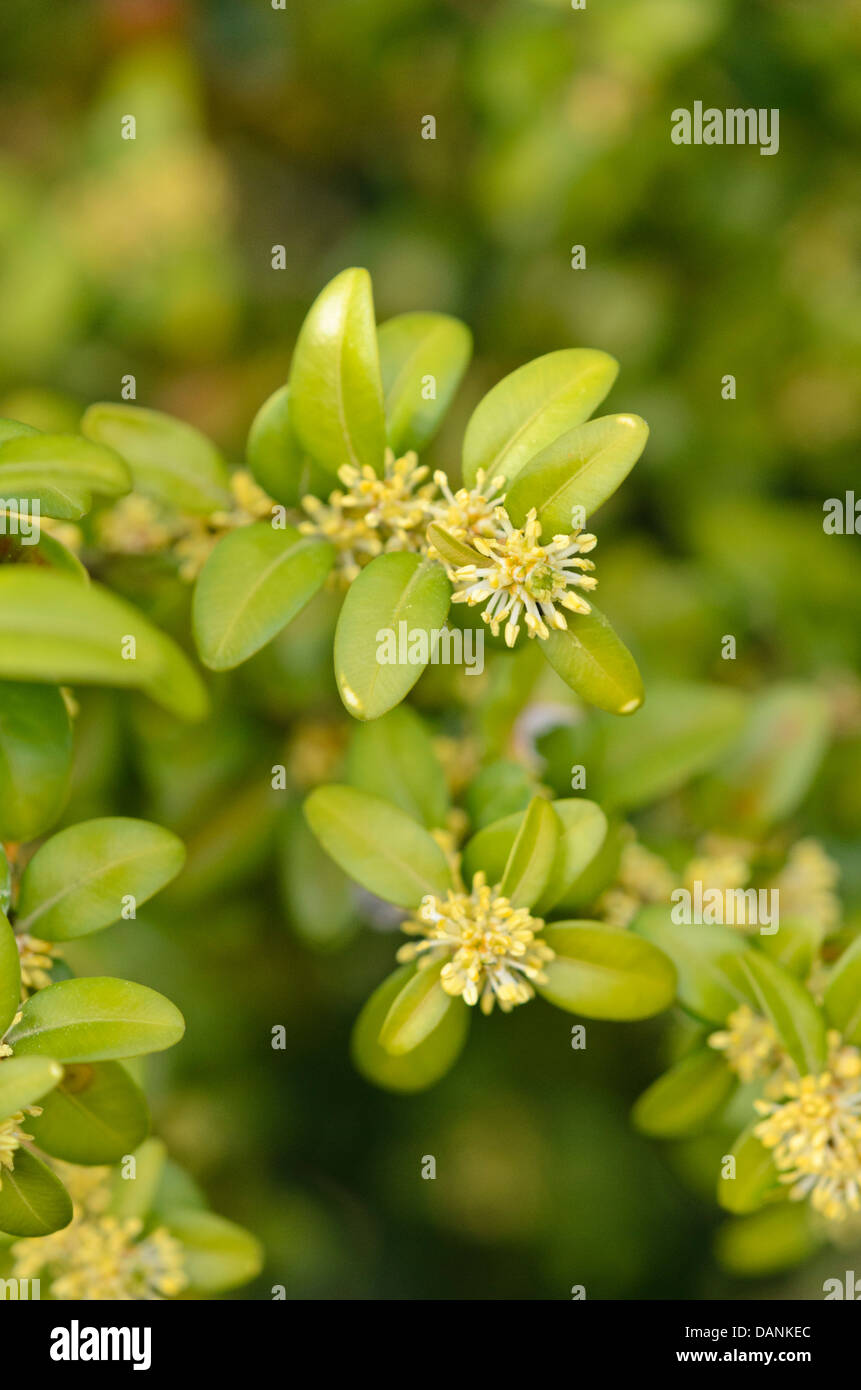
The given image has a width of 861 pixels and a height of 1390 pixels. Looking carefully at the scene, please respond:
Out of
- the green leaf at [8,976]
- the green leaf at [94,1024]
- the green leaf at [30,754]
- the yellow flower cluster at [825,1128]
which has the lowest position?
the yellow flower cluster at [825,1128]

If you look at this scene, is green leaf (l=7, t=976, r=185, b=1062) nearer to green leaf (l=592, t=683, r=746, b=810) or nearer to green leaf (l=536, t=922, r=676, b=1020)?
green leaf (l=536, t=922, r=676, b=1020)

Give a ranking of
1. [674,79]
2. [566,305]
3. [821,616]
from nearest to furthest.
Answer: [821,616]
[674,79]
[566,305]

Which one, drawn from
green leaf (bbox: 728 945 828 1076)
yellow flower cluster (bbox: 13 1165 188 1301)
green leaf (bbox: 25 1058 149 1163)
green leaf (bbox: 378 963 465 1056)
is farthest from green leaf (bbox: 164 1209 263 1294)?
green leaf (bbox: 728 945 828 1076)

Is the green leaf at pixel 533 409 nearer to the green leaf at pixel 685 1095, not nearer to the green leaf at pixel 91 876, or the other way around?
the green leaf at pixel 91 876

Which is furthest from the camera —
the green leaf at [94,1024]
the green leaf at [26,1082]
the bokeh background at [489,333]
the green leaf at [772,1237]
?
the bokeh background at [489,333]

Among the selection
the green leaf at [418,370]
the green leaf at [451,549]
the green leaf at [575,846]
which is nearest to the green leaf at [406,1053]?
the green leaf at [575,846]

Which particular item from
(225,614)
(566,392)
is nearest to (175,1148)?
(225,614)

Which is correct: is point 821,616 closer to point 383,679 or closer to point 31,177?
point 383,679
